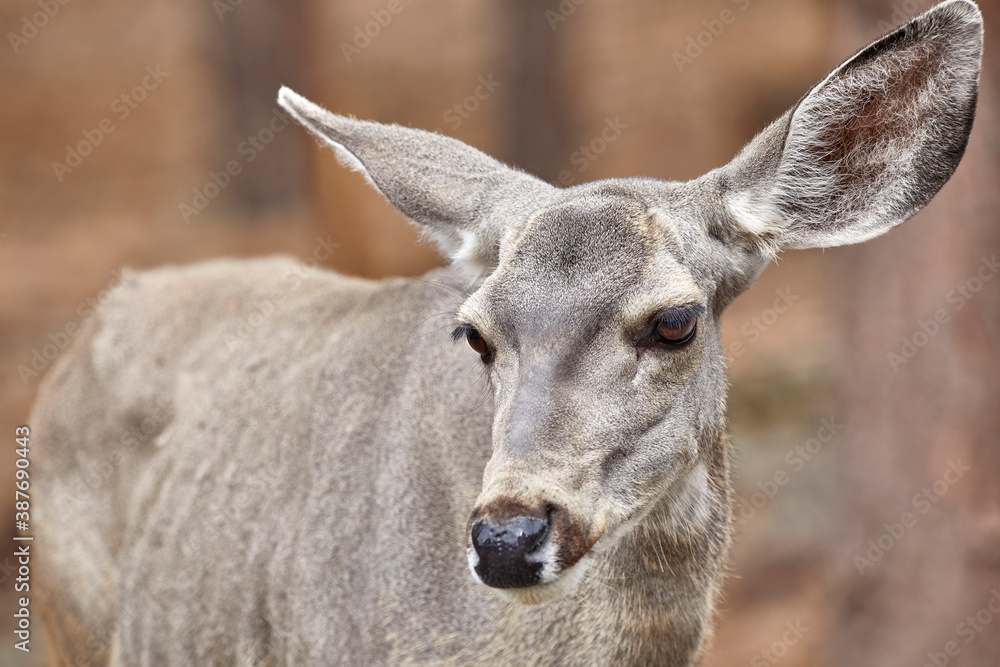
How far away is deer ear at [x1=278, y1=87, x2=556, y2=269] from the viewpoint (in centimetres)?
512

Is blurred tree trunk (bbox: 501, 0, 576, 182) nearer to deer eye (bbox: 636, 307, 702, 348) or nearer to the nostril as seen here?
deer eye (bbox: 636, 307, 702, 348)

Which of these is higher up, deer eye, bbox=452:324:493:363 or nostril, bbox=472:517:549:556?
deer eye, bbox=452:324:493:363

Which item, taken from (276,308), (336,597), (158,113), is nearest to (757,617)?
(276,308)

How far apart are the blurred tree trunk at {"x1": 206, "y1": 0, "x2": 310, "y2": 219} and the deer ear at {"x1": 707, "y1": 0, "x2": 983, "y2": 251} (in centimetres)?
1431

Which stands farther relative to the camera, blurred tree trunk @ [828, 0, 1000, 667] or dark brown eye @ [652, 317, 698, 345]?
blurred tree trunk @ [828, 0, 1000, 667]

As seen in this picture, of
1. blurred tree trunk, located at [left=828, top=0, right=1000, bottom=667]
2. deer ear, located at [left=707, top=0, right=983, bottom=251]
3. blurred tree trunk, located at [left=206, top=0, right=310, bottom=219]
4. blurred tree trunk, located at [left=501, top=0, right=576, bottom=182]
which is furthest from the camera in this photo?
blurred tree trunk, located at [left=206, top=0, right=310, bottom=219]

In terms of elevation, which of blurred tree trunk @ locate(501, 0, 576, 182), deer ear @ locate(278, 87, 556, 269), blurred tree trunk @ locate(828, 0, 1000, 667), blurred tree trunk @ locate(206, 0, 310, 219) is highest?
blurred tree trunk @ locate(206, 0, 310, 219)

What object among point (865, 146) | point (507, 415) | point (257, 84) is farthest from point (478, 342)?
point (257, 84)

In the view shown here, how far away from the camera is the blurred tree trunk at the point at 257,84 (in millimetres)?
18453

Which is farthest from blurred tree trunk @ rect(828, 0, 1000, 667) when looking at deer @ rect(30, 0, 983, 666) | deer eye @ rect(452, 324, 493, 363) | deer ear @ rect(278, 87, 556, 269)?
deer eye @ rect(452, 324, 493, 363)

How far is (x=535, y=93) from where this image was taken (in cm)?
1772

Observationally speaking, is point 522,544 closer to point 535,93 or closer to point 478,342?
point 478,342

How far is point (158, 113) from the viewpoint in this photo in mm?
28172

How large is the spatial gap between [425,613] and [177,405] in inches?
131
